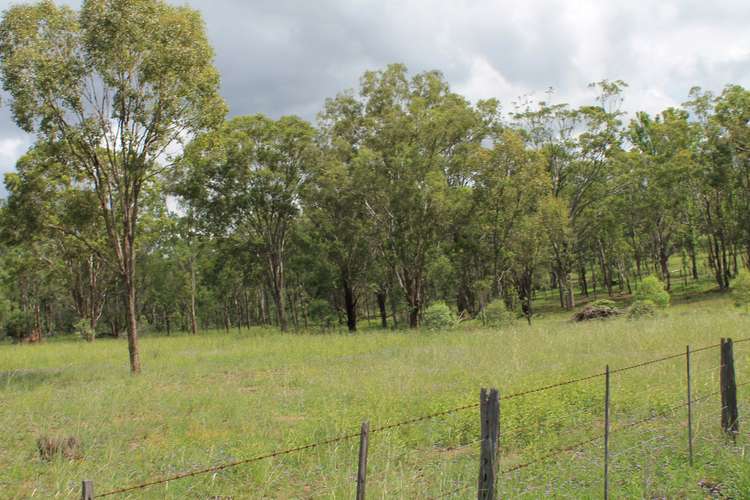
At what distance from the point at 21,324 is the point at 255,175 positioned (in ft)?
115

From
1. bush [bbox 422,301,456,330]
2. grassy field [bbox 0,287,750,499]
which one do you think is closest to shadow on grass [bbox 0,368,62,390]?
grassy field [bbox 0,287,750,499]

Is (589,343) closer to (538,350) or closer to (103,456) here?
(538,350)

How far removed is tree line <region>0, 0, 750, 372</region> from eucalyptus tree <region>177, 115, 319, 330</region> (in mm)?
93

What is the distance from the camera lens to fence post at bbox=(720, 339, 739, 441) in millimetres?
7352

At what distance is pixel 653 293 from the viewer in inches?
1170

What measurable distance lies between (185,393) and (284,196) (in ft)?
73.0

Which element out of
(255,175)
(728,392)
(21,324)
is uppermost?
(255,175)

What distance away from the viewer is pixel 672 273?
6244 cm

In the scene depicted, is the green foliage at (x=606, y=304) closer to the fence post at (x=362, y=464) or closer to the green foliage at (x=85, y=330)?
the fence post at (x=362, y=464)

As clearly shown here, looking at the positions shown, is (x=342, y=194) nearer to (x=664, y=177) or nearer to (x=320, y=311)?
(x=320, y=311)

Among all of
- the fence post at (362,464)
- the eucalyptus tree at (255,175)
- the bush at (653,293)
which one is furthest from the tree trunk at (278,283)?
the fence post at (362,464)

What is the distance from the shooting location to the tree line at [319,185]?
16312 mm

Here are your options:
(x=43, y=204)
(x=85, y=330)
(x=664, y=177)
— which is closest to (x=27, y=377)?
(x=43, y=204)

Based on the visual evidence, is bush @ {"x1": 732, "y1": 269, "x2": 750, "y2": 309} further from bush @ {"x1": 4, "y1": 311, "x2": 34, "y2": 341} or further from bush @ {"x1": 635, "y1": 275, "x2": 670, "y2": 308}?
bush @ {"x1": 4, "y1": 311, "x2": 34, "y2": 341}
